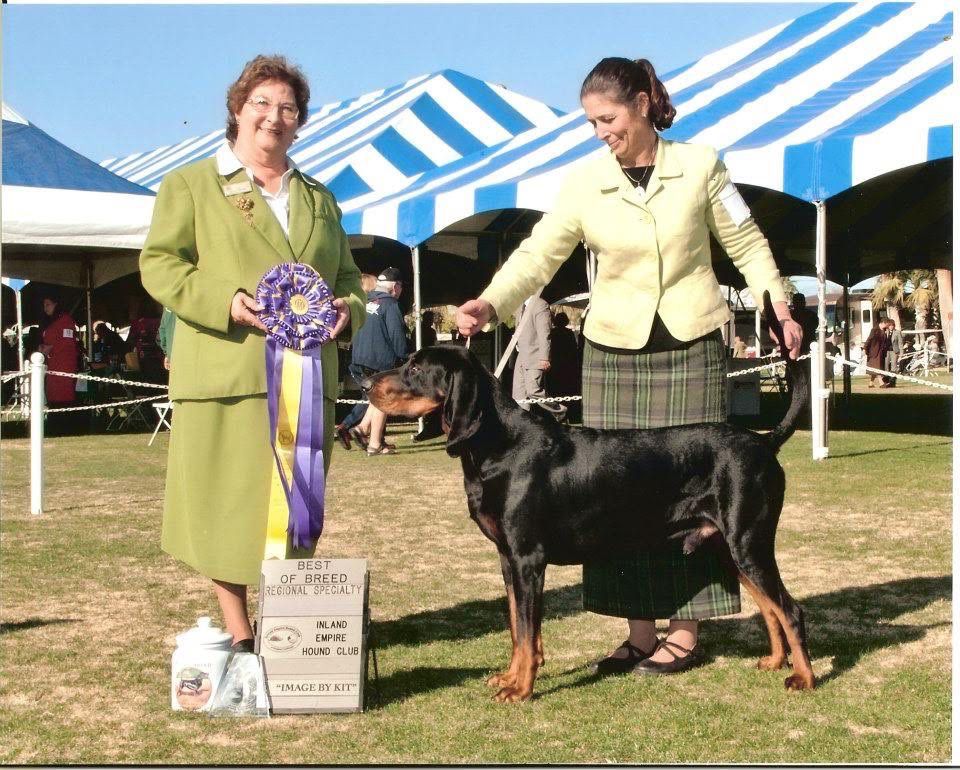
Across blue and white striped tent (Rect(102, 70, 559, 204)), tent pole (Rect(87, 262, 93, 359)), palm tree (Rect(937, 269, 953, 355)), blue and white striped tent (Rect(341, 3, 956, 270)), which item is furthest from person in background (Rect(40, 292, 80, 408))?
palm tree (Rect(937, 269, 953, 355))

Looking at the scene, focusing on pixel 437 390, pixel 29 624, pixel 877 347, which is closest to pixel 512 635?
→ pixel 437 390

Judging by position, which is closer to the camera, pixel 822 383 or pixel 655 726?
pixel 655 726

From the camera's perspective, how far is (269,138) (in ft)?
11.2

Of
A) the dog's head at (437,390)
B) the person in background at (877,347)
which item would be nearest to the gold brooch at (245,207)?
the dog's head at (437,390)

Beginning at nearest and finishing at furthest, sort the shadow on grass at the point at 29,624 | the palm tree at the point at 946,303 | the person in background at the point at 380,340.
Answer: the shadow on grass at the point at 29,624 < the person in background at the point at 380,340 < the palm tree at the point at 946,303

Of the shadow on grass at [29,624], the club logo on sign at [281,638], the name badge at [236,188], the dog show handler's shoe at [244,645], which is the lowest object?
the shadow on grass at [29,624]

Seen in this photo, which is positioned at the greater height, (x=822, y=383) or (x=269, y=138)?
(x=269, y=138)

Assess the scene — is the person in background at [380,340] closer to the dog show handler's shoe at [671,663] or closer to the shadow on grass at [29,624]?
the shadow on grass at [29,624]

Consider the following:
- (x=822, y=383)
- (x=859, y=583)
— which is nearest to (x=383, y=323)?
(x=822, y=383)

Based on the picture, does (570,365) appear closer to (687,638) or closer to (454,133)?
(454,133)

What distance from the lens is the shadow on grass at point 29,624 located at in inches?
166

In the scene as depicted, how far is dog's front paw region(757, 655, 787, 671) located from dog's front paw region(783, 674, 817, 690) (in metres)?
0.19

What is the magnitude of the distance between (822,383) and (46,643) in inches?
285

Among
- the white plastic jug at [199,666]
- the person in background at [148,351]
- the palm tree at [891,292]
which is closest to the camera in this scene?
the white plastic jug at [199,666]
